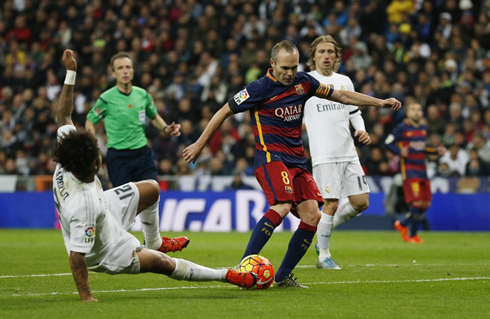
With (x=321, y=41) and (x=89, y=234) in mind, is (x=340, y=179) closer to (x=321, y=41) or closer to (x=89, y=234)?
(x=321, y=41)

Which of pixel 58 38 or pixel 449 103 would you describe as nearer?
pixel 449 103

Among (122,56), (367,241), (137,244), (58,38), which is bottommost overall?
(367,241)

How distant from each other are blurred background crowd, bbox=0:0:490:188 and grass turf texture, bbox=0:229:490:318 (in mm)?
7873

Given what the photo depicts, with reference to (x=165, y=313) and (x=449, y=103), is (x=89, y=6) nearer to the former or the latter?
(x=449, y=103)

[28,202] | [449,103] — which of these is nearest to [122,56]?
[28,202]

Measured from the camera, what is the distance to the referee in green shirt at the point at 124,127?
454 inches

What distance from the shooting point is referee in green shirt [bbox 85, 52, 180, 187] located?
37.9 ft

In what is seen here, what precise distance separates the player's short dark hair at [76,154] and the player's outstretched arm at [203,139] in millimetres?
1054

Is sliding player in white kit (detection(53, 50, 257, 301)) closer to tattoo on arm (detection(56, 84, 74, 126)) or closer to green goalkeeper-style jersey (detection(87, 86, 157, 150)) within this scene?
tattoo on arm (detection(56, 84, 74, 126))

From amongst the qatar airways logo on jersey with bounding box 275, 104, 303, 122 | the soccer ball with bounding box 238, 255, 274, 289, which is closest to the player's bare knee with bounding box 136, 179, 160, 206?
the soccer ball with bounding box 238, 255, 274, 289

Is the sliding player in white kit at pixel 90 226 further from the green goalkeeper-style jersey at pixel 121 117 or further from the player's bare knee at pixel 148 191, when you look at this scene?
the green goalkeeper-style jersey at pixel 121 117

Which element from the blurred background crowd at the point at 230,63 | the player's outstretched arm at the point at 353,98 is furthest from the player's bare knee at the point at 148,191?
the blurred background crowd at the point at 230,63

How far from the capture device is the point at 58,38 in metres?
25.6

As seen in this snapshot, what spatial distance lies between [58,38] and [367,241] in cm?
1420
